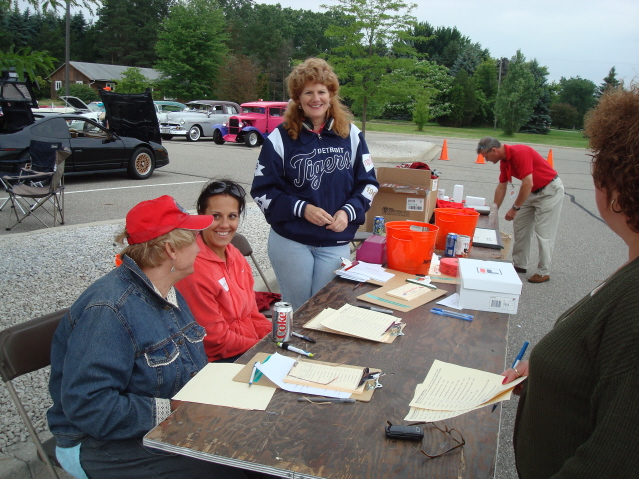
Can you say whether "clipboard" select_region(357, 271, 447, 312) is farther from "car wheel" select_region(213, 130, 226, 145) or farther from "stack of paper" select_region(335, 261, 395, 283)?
"car wheel" select_region(213, 130, 226, 145)

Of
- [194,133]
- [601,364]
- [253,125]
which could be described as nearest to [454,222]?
[601,364]

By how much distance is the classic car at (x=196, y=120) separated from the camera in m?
20.5

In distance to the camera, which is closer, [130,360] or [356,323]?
[130,360]

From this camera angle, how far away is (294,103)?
10.1ft

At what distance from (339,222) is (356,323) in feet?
2.62

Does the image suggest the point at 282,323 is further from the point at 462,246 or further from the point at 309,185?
the point at 462,246

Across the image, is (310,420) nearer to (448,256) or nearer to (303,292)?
(303,292)

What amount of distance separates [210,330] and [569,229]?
25.5ft

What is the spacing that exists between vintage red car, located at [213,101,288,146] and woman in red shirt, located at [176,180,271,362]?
16962 millimetres

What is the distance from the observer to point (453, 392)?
1.74 m

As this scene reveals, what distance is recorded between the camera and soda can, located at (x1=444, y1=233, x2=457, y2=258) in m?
3.51

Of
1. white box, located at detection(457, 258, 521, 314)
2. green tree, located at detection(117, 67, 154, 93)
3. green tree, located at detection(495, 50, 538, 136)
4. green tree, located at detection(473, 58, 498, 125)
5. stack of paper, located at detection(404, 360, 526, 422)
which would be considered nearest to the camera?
stack of paper, located at detection(404, 360, 526, 422)

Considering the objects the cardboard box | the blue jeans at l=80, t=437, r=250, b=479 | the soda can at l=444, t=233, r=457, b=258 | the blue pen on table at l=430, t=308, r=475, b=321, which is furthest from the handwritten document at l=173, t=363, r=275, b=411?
the cardboard box

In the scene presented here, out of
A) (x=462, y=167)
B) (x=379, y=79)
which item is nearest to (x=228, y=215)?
(x=462, y=167)
